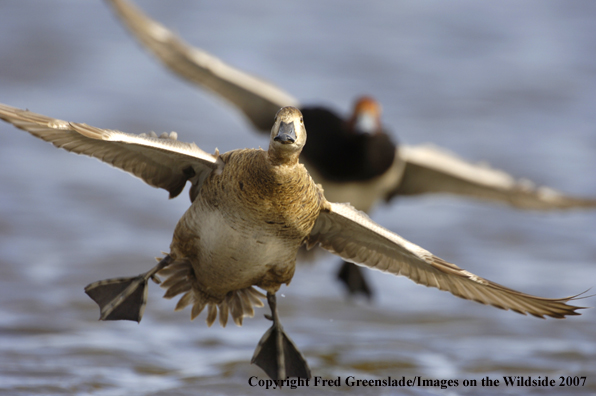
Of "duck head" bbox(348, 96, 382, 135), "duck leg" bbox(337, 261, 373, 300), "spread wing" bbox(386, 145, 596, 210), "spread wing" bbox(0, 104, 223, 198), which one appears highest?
"duck head" bbox(348, 96, 382, 135)

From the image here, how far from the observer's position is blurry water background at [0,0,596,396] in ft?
16.0

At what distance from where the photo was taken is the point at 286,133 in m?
3.30

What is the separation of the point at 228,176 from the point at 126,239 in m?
3.72

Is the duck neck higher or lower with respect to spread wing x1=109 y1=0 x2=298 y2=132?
lower

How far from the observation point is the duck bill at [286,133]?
328 centimetres

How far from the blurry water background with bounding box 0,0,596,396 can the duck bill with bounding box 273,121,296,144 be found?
1.66 meters

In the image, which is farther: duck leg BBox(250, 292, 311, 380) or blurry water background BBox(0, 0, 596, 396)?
blurry water background BBox(0, 0, 596, 396)

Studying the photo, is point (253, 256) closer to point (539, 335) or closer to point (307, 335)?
point (307, 335)

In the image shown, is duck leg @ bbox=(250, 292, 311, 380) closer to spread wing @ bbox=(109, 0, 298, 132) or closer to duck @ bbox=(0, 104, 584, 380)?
duck @ bbox=(0, 104, 584, 380)

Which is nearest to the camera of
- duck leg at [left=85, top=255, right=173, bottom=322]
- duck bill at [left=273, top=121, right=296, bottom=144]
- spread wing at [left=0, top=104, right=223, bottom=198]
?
duck bill at [left=273, top=121, right=296, bottom=144]

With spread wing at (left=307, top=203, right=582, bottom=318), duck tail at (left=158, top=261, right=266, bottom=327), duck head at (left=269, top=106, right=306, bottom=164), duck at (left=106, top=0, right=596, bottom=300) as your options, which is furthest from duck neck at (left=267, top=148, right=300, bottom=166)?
duck at (left=106, top=0, right=596, bottom=300)

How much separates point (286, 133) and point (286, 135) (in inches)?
0.5

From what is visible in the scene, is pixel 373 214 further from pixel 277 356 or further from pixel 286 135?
pixel 286 135

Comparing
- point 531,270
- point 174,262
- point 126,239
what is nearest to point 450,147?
point 531,270
